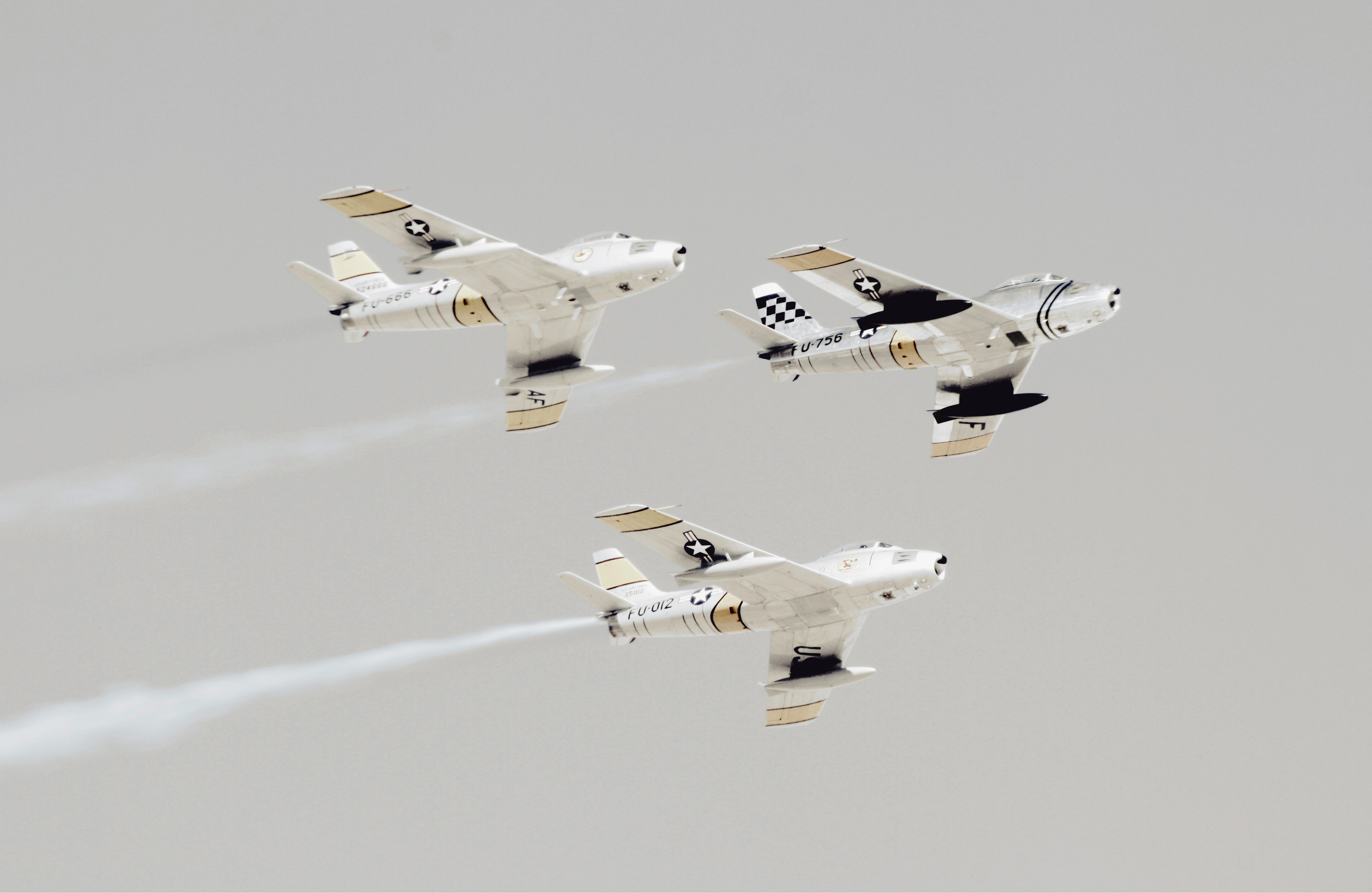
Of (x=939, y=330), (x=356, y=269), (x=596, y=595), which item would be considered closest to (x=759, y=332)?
(x=939, y=330)

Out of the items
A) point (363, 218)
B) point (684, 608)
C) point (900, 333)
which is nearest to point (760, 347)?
point (900, 333)

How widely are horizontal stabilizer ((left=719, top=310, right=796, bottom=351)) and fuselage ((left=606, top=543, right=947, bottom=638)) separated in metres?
8.47

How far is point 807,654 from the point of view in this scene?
67.7m

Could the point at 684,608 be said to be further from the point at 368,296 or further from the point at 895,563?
the point at 368,296

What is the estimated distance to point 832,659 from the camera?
67.7 metres

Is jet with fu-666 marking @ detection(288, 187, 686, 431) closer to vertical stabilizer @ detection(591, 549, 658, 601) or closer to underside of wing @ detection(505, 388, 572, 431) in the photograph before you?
underside of wing @ detection(505, 388, 572, 431)

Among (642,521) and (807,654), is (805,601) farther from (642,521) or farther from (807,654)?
(642,521)

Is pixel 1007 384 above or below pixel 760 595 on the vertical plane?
above

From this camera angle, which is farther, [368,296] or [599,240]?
[368,296]

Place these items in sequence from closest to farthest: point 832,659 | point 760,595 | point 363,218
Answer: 1. point 363,218
2. point 760,595
3. point 832,659

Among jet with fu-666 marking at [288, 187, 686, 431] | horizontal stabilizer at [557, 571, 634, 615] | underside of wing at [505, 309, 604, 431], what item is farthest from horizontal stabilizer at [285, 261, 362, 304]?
horizontal stabilizer at [557, 571, 634, 615]

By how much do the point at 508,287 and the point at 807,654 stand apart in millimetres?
16409

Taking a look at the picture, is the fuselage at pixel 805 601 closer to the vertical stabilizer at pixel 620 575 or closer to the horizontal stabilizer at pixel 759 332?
the vertical stabilizer at pixel 620 575

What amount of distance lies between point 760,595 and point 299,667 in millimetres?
17098
